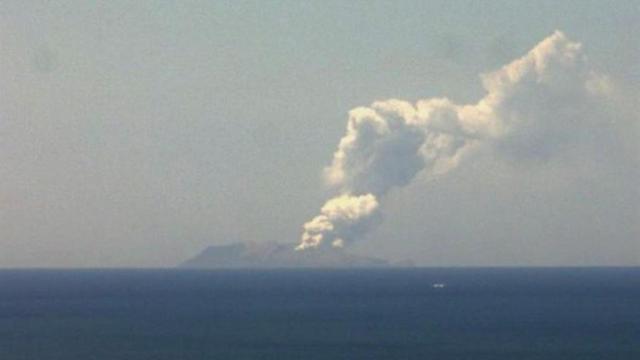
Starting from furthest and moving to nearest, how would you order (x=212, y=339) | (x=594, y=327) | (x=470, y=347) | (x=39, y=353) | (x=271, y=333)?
(x=594, y=327), (x=271, y=333), (x=212, y=339), (x=470, y=347), (x=39, y=353)

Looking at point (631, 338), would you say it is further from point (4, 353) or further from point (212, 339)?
point (4, 353)

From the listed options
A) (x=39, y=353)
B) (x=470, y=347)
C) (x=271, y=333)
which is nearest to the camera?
(x=39, y=353)

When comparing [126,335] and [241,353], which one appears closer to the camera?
[241,353]

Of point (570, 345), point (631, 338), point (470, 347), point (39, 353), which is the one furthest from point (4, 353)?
point (631, 338)

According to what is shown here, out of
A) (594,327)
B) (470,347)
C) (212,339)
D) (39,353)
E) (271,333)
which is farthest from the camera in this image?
→ (594,327)

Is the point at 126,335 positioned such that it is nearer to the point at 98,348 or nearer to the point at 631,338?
the point at 98,348

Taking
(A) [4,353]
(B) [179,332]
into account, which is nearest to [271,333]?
(B) [179,332]

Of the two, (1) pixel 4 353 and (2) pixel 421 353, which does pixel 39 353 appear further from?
(2) pixel 421 353

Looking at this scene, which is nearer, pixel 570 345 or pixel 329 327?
pixel 570 345
